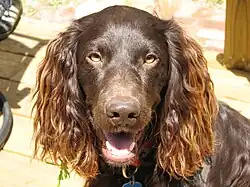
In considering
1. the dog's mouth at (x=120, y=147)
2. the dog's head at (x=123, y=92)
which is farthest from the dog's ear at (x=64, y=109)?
the dog's mouth at (x=120, y=147)

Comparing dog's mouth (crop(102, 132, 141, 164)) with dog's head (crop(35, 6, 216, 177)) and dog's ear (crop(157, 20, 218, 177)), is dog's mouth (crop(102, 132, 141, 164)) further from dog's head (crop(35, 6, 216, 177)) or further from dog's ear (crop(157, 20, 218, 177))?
dog's ear (crop(157, 20, 218, 177))

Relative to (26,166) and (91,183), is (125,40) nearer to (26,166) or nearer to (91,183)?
(91,183)

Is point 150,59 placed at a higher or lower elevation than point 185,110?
higher

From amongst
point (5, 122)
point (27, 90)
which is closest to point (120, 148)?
point (5, 122)

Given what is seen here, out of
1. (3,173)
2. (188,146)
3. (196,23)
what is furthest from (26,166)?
(196,23)

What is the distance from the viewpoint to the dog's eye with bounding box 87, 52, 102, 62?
3.05 metres

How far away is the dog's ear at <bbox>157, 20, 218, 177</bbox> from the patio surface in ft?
3.25

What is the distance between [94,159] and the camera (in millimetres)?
3318

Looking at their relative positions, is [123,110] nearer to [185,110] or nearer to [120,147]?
[120,147]

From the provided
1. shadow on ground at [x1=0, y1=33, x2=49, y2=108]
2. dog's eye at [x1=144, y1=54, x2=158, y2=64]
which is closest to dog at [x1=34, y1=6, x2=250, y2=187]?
dog's eye at [x1=144, y1=54, x2=158, y2=64]

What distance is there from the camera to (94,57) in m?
3.06

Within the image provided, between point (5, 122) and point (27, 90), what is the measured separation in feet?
1.87

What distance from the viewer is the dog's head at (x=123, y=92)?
2980 millimetres

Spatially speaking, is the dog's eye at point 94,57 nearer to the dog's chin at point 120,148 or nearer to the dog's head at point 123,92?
the dog's head at point 123,92
